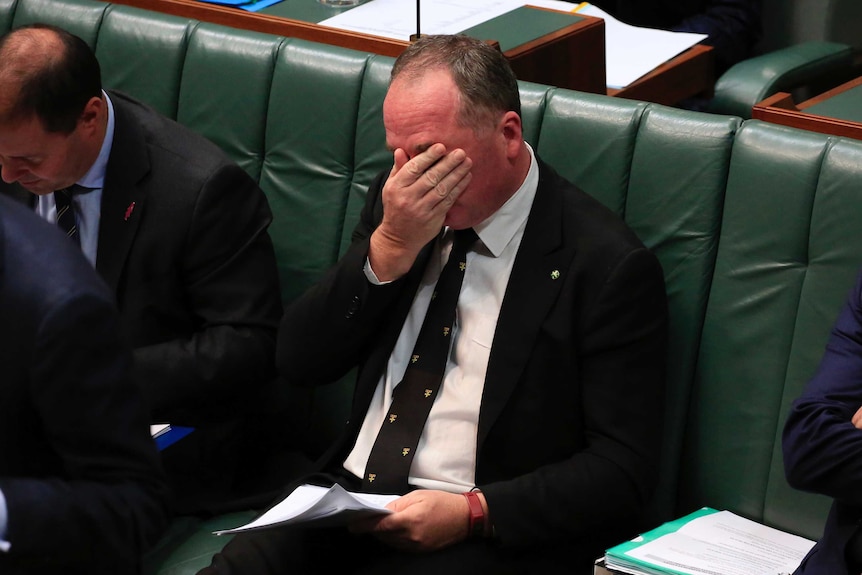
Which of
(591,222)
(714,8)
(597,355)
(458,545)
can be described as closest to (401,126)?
(591,222)

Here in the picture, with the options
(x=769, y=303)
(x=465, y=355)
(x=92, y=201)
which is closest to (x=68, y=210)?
(x=92, y=201)

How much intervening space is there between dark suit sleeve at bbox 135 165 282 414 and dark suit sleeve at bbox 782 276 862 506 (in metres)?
0.97

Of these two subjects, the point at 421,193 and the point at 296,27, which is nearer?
the point at 421,193

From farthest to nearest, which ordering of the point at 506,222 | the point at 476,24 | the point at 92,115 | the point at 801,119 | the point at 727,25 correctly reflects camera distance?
1. the point at 727,25
2. the point at 476,24
3. the point at 92,115
4. the point at 801,119
5. the point at 506,222

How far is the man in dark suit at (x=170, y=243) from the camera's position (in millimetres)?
2193

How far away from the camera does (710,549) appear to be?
6.23ft

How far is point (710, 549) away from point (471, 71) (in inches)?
32.7

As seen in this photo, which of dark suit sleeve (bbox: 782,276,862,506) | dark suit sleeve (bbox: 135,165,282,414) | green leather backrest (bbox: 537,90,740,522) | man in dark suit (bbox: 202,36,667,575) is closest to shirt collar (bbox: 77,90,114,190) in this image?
dark suit sleeve (bbox: 135,165,282,414)

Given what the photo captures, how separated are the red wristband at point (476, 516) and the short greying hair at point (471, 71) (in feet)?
1.88

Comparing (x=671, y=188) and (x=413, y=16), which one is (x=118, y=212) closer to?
(x=413, y=16)

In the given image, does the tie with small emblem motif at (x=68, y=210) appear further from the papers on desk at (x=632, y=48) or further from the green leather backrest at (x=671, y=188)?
the papers on desk at (x=632, y=48)

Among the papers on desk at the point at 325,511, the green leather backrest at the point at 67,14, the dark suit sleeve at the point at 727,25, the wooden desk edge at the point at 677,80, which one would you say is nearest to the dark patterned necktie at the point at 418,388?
the papers on desk at the point at 325,511

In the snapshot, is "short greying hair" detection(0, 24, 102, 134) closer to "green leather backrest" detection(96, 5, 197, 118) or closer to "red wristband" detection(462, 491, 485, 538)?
"green leather backrest" detection(96, 5, 197, 118)

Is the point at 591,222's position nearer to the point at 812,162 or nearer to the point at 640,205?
the point at 640,205
